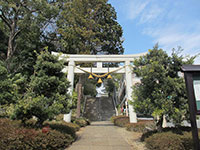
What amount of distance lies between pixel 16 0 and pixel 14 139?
1475cm

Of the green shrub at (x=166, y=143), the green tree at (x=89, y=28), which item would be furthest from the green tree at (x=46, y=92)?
the green tree at (x=89, y=28)

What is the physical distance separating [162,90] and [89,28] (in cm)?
1373

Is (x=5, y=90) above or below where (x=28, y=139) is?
above

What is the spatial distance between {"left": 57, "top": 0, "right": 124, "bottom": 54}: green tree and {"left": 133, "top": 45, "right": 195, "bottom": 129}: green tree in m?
10.6

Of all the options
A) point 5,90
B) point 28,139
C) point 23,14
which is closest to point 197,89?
point 28,139

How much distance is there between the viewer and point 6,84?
935 cm

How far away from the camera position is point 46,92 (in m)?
6.33

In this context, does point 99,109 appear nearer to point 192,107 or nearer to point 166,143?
point 166,143

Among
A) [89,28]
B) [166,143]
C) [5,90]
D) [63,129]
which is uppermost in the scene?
[89,28]

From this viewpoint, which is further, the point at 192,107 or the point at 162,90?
the point at 162,90

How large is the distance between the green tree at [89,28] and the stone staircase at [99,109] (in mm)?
8693

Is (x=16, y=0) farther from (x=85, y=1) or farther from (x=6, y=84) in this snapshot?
(x=6, y=84)

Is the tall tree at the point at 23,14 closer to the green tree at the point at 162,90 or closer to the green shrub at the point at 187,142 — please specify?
the green tree at the point at 162,90

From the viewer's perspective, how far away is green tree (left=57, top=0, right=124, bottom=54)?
53.0 feet
